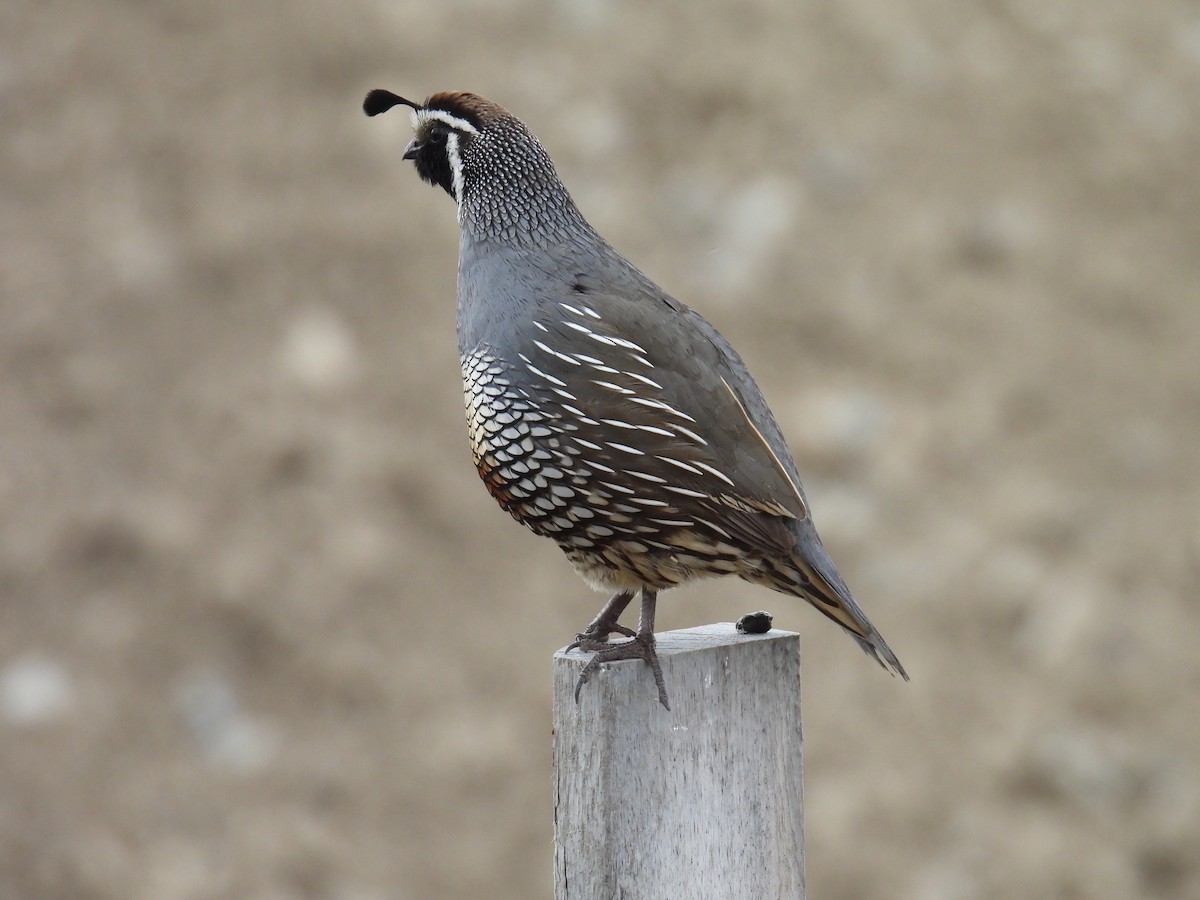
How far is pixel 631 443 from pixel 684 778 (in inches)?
29.9

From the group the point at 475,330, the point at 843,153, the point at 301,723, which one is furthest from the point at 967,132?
the point at 475,330

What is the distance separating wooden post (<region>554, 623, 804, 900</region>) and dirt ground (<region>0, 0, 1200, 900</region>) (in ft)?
11.6

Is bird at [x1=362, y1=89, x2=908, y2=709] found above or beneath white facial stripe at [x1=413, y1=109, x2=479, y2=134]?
beneath

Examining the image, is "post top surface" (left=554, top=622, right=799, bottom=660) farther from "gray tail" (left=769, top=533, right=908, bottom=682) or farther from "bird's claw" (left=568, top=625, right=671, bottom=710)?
"gray tail" (left=769, top=533, right=908, bottom=682)

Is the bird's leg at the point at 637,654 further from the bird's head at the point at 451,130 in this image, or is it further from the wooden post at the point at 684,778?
the bird's head at the point at 451,130

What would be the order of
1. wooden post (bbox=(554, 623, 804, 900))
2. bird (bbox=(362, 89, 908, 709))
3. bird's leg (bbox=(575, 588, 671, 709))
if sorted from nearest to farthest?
wooden post (bbox=(554, 623, 804, 900)) → bird's leg (bbox=(575, 588, 671, 709)) → bird (bbox=(362, 89, 908, 709))

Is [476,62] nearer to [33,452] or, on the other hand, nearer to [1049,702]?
[33,452]

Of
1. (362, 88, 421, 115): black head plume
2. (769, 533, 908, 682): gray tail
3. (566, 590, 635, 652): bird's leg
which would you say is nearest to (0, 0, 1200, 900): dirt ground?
(566, 590, 635, 652): bird's leg

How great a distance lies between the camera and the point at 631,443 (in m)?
3.27

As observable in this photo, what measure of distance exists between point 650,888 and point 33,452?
4948mm

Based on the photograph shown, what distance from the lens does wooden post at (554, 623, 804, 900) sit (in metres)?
2.94

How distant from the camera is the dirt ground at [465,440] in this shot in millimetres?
6535

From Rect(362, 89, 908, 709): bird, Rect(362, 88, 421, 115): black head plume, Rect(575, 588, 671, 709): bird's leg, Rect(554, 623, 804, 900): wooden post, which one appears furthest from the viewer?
Rect(362, 88, 421, 115): black head plume

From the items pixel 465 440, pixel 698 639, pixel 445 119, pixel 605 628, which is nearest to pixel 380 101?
pixel 445 119
